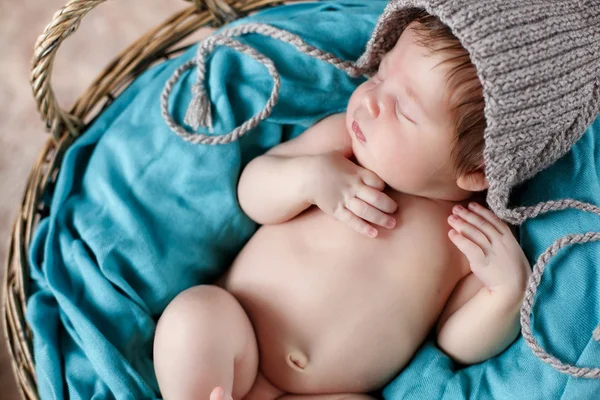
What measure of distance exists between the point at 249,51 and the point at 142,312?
1.57ft

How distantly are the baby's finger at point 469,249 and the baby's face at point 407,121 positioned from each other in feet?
0.28

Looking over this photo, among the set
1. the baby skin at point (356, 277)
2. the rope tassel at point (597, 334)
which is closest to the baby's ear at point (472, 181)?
the baby skin at point (356, 277)

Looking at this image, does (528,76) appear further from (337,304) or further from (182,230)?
(182,230)

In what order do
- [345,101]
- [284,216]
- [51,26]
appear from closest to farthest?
[51,26] → [284,216] → [345,101]

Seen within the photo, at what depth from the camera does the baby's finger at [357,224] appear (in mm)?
998

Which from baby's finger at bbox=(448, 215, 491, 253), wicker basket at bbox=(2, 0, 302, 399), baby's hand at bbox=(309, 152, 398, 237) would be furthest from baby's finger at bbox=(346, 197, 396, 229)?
wicker basket at bbox=(2, 0, 302, 399)

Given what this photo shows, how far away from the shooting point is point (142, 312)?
1078mm

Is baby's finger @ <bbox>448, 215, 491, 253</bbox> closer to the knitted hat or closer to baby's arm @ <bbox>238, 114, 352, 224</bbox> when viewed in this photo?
the knitted hat

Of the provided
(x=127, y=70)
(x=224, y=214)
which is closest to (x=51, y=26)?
(x=127, y=70)

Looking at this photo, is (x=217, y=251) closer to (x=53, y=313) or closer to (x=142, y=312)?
(x=142, y=312)

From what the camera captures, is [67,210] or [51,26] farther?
[67,210]

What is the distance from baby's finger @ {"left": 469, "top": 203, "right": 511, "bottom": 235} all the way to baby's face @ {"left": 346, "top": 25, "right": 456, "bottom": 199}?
0.06 meters

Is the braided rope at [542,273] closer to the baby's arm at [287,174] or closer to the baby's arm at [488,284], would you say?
the baby's arm at [488,284]

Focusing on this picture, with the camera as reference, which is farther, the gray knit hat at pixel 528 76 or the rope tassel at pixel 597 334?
the rope tassel at pixel 597 334
